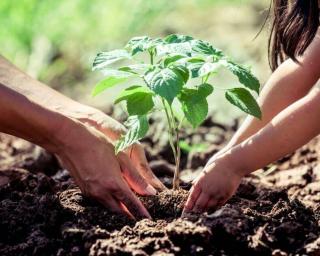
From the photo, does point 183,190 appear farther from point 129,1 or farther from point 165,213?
point 129,1

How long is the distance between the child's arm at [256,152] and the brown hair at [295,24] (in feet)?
1.37

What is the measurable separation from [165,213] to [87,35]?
2969mm

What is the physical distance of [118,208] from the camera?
2.32 m

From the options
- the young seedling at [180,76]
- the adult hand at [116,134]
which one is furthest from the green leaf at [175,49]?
the adult hand at [116,134]

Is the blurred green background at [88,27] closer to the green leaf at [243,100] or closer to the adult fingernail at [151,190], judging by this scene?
the adult fingernail at [151,190]

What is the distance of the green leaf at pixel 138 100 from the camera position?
87.9 inches

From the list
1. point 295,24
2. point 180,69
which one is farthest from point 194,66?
point 295,24

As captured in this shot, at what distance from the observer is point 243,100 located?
2283mm

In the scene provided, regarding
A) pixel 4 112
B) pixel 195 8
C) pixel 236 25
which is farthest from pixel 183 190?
pixel 195 8

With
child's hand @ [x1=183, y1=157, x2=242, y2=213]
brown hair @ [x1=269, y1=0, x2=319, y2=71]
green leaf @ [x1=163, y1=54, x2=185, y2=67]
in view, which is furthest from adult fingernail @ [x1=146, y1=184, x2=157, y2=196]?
brown hair @ [x1=269, y1=0, x2=319, y2=71]

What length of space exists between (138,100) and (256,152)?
39 centimetres

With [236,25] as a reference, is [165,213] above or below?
below

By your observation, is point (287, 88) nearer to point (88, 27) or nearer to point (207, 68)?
point (207, 68)

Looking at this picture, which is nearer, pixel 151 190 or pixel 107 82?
pixel 107 82
